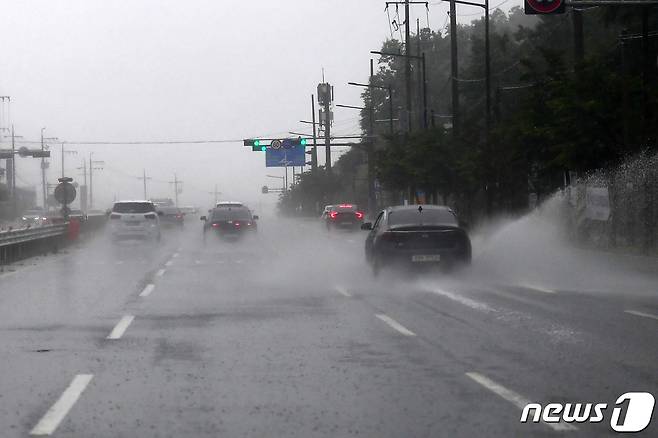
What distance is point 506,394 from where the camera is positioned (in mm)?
9789

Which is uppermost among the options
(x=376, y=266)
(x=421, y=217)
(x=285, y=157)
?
(x=285, y=157)

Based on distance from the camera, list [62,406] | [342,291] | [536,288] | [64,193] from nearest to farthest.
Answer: [62,406]
[342,291]
[536,288]
[64,193]

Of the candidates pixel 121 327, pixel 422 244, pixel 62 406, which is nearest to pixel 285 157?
pixel 422 244

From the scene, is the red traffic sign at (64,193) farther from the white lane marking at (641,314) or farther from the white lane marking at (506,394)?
the white lane marking at (506,394)

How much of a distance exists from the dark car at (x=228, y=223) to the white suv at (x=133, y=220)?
2212 millimetres

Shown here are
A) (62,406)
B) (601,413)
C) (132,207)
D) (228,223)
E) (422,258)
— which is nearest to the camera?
(601,413)

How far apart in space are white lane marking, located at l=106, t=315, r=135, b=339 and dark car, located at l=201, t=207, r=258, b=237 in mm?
31601

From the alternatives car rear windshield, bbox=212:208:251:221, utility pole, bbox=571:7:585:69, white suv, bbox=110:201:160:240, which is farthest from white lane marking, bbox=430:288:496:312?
car rear windshield, bbox=212:208:251:221

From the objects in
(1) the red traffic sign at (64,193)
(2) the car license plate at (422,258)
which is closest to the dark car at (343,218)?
(1) the red traffic sign at (64,193)

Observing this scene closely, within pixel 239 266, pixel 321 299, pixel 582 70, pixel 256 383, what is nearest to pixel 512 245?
pixel 582 70

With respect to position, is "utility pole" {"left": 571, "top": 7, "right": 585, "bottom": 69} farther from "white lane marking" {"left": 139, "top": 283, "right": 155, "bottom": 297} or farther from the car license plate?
"white lane marking" {"left": 139, "top": 283, "right": 155, "bottom": 297}

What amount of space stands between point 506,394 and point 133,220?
124ft

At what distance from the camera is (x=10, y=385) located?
34.5ft

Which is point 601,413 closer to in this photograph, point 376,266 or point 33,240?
point 376,266
